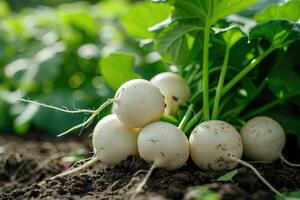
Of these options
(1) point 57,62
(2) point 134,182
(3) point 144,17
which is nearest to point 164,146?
(2) point 134,182

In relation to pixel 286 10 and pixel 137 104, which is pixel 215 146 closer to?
pixel 137 104


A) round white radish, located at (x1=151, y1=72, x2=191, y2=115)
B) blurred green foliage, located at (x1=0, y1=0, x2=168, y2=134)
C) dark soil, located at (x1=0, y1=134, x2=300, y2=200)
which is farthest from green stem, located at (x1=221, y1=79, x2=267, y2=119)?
blurred green foliage, located at (x1=0, y1=0, x2=168, y2=134)

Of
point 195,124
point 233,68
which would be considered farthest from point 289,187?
point 233,68

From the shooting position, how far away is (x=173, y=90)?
2908 mm

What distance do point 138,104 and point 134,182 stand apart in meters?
0.42

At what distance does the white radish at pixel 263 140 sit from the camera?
2.68m

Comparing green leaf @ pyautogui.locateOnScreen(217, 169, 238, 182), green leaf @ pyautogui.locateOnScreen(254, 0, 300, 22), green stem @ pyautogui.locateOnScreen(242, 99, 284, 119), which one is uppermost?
green leaf @ pyautogui.locateOnScreen(254, 0, 300, 22)

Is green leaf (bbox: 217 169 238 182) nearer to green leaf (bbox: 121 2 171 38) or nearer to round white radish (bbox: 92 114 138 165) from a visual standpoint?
round white radish (bbox: 92 114 138 165)

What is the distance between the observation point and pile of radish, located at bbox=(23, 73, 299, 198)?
2477mm

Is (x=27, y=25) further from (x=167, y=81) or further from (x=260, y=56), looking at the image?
(x=260, y=56)

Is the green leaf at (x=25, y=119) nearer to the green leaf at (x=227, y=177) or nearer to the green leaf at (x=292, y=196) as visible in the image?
the green leaf at (x=227, y=177)

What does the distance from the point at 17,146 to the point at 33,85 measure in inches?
39.7

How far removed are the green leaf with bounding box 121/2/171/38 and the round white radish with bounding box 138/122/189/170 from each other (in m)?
0.98

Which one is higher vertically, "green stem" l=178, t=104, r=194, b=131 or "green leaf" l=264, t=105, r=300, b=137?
"green stem" l=178, t=104, r=194, b=131
